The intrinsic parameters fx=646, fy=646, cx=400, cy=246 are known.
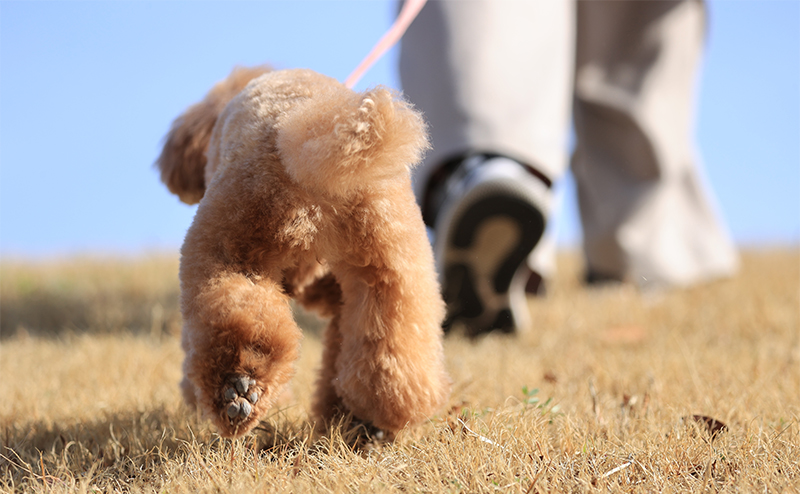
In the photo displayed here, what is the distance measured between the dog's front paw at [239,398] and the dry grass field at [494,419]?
0.45 feet

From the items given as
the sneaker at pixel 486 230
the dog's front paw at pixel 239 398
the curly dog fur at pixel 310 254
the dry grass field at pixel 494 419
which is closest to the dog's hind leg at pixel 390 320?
the curly dog fur at pixel 310 254

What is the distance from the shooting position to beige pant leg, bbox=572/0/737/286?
3678 millimetres

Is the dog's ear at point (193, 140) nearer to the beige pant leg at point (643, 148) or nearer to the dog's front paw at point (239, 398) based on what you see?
the dog's front paw at point (239, 398)

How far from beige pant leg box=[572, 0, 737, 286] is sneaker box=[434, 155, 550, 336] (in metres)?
1.38

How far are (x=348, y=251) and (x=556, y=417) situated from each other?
2.23ft

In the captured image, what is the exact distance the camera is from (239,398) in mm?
1163

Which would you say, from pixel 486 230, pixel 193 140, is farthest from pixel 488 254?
pixel 193 140

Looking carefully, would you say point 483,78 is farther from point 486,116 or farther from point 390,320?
point 390,320

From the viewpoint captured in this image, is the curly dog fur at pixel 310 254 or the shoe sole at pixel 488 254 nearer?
the curly dog fur at pixel 310 254

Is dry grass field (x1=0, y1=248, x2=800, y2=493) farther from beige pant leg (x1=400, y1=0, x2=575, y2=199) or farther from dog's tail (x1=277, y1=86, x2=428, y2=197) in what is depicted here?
beige pant leg (x1=400, y1=0, x2=575, y2=199)

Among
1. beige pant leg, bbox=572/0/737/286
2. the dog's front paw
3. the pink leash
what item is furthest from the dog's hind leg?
beige pant leg, bbox=572/0/737/286

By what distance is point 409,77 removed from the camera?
A: 2598mm

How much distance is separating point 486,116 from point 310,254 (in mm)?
1415

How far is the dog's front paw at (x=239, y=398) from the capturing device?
1.15 meters
